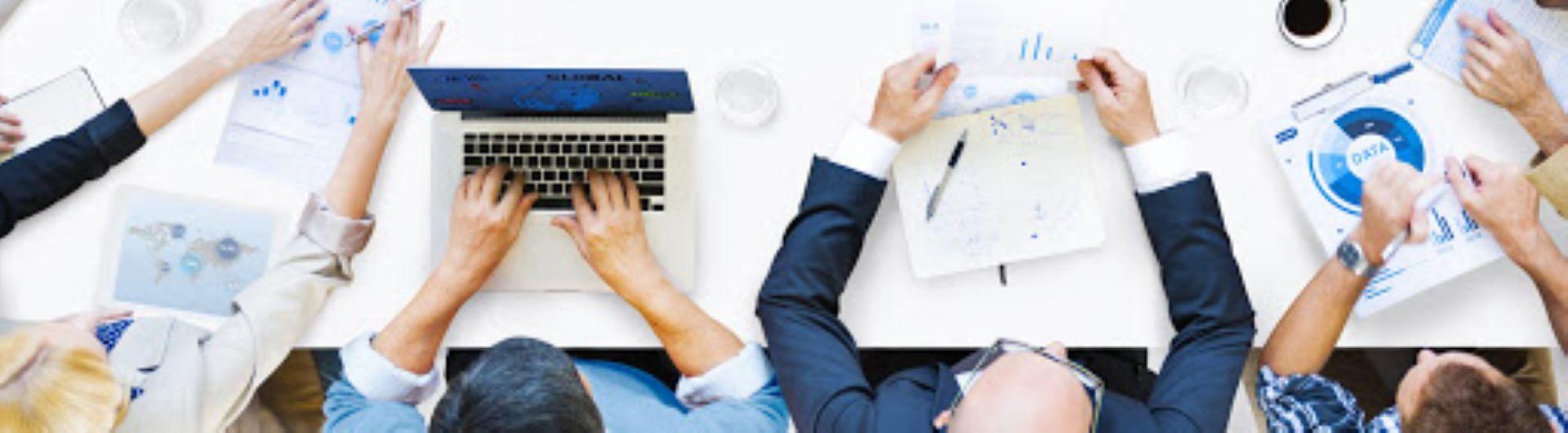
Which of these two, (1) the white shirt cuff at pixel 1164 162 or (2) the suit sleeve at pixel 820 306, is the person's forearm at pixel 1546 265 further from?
(2) the suit sleeve at pixel 820 306

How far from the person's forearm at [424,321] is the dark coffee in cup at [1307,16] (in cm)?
106

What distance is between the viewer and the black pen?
157cm

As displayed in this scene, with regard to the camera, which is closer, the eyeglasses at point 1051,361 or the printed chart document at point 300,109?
the eyeglasses at point 1051,361

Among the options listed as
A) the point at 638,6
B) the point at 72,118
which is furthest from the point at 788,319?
the point at 72,118

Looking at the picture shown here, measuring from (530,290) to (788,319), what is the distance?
33 cm

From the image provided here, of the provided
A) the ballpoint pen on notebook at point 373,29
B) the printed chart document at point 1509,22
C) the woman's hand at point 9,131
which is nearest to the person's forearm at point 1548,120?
the printed chart document at point 1509,22

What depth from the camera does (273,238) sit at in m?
1.62

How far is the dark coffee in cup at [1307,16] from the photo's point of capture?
5.24ft

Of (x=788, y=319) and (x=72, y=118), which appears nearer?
(x=788, y=319)

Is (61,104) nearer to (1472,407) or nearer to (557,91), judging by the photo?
(557,91)

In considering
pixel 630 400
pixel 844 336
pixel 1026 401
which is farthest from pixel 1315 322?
pixel 630 400

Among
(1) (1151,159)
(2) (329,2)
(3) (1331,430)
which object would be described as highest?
(2) (329,2)

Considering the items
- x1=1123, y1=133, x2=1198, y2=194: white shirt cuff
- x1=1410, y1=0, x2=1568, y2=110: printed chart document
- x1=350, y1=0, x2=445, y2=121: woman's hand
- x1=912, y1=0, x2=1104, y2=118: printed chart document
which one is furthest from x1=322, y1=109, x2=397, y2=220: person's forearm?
x1=1410, y1=0, x2=1568, y2=110: printed chart document

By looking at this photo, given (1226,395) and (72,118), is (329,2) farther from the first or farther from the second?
(1226,395)
